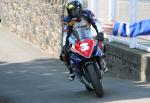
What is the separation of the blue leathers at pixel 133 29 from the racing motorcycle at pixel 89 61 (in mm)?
2219

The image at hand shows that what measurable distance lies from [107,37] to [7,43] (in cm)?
895

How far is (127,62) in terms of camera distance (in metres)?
11.8

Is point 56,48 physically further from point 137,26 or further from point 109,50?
point 137,26

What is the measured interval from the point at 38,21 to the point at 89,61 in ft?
37.4

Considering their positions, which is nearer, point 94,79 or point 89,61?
point 94,79

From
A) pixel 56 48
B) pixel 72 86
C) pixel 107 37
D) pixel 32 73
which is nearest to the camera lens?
pixel 72 86

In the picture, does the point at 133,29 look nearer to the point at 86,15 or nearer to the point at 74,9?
the point at 86,15

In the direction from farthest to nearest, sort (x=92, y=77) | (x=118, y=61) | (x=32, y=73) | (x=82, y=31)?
(x=32, y=73), (x=118, y=61), (x=82, y=31), (x=92, y=77)

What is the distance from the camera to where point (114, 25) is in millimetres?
12641

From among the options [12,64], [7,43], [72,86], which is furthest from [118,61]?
[7,43]

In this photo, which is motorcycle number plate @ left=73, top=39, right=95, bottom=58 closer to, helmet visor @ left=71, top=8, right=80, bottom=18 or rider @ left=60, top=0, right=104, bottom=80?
rider @ left=60, top=0, right=104, bottom=80

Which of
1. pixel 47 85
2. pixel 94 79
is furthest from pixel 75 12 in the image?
pixel 47 85

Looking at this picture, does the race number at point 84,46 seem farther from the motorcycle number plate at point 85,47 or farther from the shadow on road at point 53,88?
the shadow on road at point 53,88

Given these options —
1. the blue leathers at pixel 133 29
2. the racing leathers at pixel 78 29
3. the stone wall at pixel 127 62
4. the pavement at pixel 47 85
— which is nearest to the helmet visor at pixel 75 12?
the racing leathers at pixel 78 29
